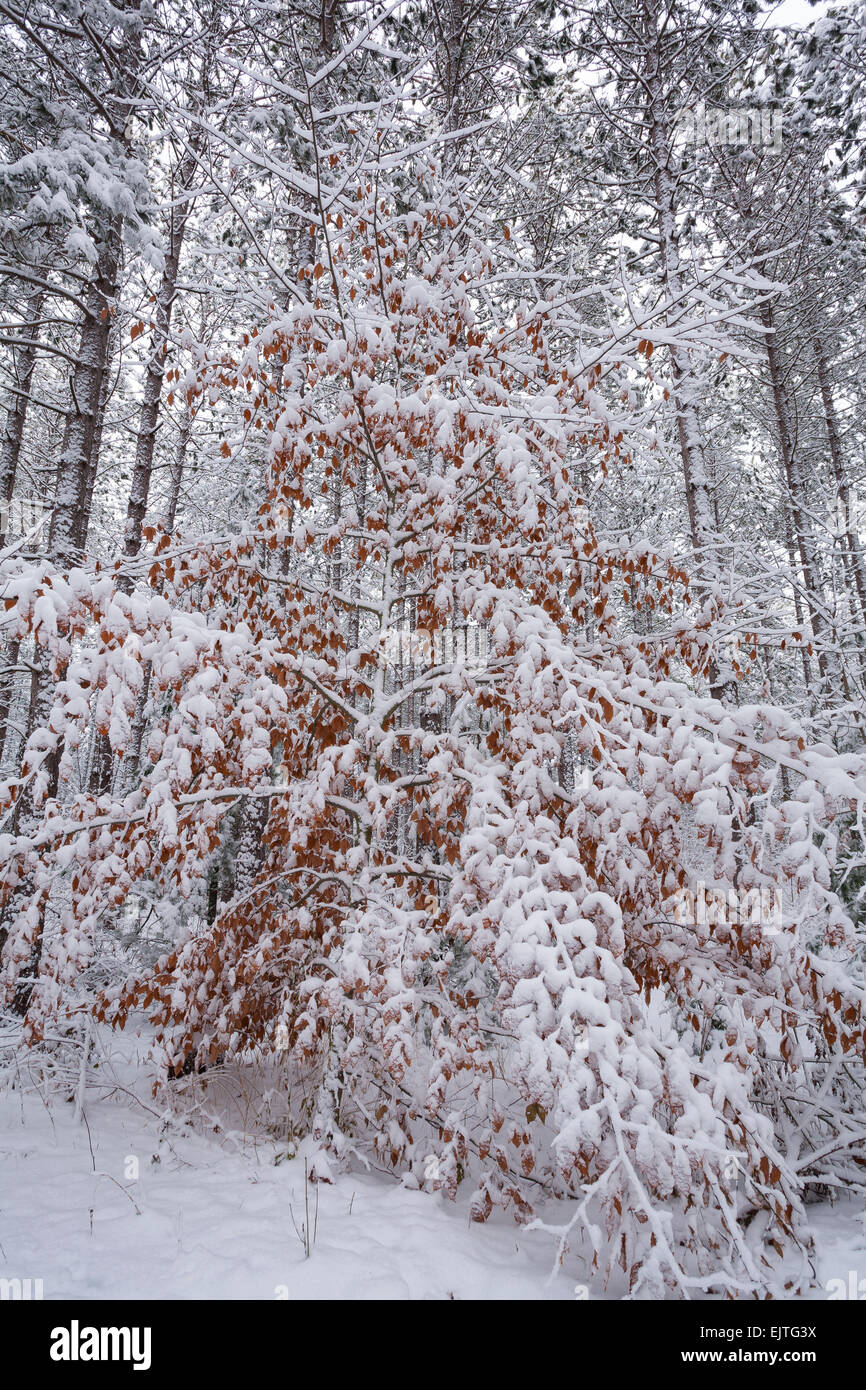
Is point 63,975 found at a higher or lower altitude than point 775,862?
lower

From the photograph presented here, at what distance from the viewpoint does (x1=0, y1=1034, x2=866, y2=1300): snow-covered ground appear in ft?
9.50

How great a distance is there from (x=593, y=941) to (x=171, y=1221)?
260 cm

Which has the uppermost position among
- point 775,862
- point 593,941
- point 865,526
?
point 865,526

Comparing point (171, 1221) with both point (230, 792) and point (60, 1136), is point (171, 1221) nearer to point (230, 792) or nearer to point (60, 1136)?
point (60, 1136)

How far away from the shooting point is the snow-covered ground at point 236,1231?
2.90 m

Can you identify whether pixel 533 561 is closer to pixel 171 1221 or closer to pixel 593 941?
pixel 593 941

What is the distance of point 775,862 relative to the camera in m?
3.06

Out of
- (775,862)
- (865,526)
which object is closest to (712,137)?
(865,526)

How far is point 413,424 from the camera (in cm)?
435

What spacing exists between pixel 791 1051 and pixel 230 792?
3.26 meters

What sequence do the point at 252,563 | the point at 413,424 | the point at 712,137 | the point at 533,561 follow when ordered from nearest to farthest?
the point at 413,424
the point at 252,563
the point at 533,561
the point at 712,137

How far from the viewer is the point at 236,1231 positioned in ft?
10.7
